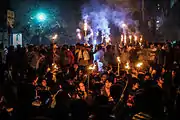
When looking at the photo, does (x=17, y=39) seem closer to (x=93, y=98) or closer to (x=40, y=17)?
(x=40, y=17)

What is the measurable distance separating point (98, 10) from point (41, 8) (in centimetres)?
921

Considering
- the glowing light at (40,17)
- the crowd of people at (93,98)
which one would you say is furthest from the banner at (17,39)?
the crowd of people at (93,98)

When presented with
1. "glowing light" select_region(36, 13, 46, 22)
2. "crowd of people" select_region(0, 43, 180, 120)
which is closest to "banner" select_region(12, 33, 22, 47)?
"glowing light" select_region(36, 13, 46, 22)

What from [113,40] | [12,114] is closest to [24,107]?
[12,114]

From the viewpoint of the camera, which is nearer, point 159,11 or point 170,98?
point 170,98

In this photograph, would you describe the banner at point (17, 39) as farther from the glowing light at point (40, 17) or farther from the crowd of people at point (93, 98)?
the crowd of people at point (93, 98)

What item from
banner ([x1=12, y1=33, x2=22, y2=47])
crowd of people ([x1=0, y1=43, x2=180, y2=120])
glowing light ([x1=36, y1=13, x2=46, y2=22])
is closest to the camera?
crowd of people ([x1=0, y1=43, x2=180, y2=120])

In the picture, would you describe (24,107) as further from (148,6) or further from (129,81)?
(148,6)

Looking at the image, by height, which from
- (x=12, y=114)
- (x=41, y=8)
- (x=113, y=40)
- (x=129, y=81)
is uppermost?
(x=41, y=8)

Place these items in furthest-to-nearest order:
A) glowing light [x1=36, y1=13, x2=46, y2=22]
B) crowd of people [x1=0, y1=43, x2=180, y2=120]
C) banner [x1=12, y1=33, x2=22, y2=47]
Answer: glowing light [x1=36, y1=13, x2=46, y2=22]
banner [x1=12, y1=33, x2=22, y2=47]
crowd of people [x1=0, y1=43, x2=180, y2=120]

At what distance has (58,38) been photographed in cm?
4488

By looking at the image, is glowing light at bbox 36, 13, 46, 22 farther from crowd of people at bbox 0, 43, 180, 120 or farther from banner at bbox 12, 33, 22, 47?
crowd of people at bbox 0, 43, 180, 120

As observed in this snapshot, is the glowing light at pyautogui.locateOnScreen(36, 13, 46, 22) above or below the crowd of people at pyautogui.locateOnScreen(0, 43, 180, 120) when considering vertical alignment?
above

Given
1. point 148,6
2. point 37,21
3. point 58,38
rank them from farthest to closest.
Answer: point 148,6 < point 58,38 < point 37,21
